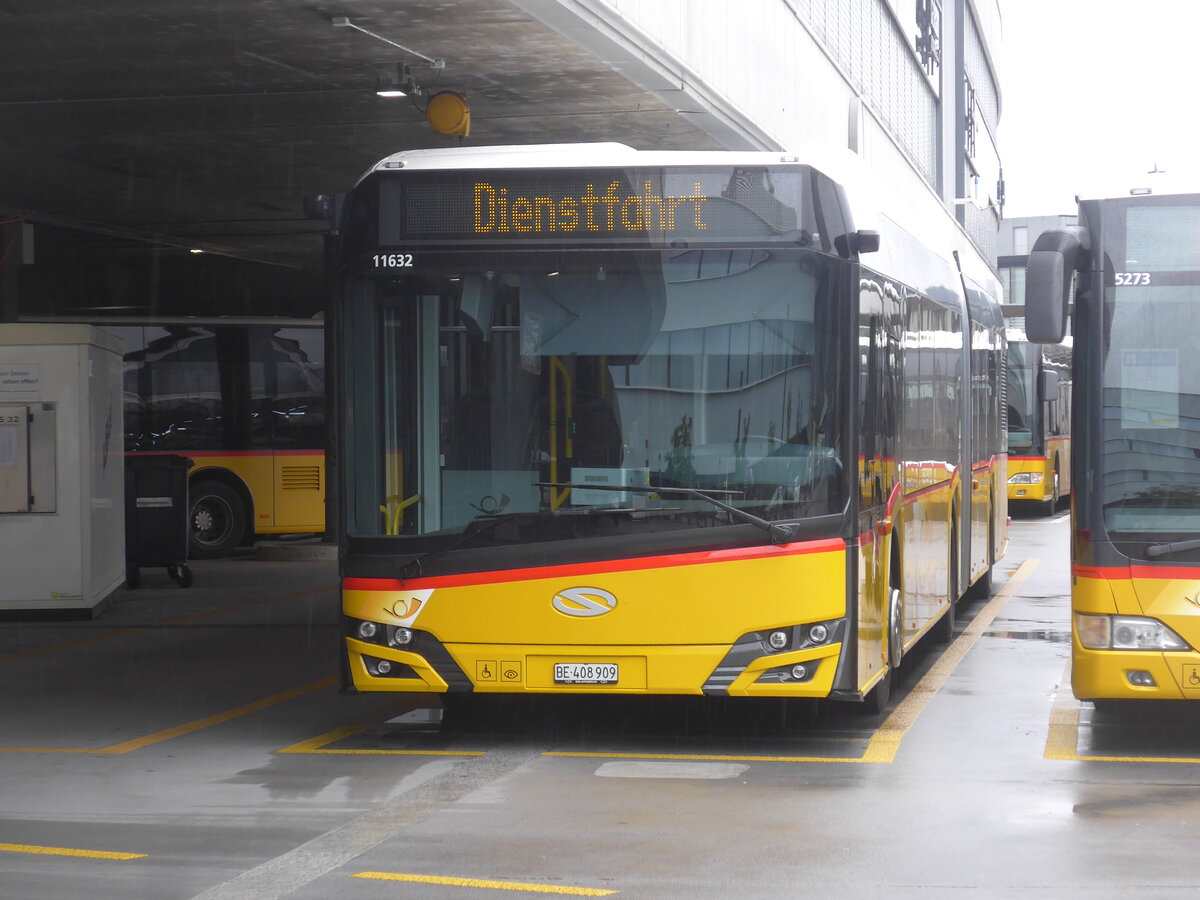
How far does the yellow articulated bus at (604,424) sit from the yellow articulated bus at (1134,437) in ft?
3.45

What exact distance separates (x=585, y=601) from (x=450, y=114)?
281 inches

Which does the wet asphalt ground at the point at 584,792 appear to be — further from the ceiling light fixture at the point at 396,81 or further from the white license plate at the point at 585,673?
the ceiling light fixture at the point at 396,81

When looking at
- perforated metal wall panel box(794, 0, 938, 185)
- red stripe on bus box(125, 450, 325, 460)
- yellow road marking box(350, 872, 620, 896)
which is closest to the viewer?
yellow road marking box(350, 872, 620, 896)

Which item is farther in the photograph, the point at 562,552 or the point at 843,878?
the point at 562,552

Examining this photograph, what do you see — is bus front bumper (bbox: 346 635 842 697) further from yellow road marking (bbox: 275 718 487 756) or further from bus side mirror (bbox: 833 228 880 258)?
bus side mirror (bbox: 833 228 880 258)

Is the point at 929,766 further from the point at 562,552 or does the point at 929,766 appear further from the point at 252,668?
the point at 252,668

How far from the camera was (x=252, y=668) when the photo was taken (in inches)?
501

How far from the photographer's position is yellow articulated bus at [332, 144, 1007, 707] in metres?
8.47

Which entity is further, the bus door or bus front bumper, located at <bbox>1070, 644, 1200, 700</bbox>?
the bus door

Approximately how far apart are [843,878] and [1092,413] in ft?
11.1

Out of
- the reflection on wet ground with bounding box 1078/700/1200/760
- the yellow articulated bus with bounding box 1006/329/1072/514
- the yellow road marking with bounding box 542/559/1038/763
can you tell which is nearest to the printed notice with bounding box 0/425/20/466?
the yellow road marking with bounding box 542/559/1038/763

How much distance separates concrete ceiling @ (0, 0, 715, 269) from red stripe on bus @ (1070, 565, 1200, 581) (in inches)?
208

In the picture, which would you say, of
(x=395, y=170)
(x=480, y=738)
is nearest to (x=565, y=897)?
(x=480, y=738)

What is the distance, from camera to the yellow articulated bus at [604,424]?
8.47 meters
